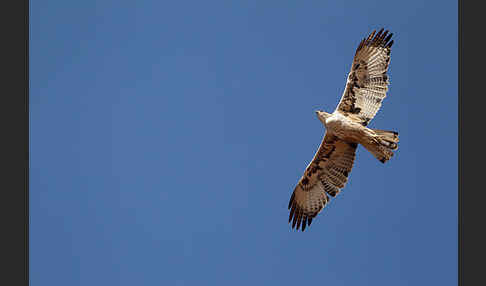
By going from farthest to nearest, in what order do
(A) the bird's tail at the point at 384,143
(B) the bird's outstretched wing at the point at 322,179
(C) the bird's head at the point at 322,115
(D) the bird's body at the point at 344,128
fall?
(B) the bird's outstretched wing at the point at 322,179 → (C) the bird's head at the point at 322,115 → (D) the bird's body at the point at 344,128 → (A) the bird's tail at the point at 384,143

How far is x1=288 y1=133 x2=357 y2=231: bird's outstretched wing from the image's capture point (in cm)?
1132

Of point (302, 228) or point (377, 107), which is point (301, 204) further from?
point (377, 107)

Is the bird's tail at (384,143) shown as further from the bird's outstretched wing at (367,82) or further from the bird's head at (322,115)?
the bird's head at (322,115)

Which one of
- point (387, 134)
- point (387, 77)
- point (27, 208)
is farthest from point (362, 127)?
point (27, 208)

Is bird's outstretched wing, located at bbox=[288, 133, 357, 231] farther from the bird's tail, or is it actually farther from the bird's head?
the bird's tail

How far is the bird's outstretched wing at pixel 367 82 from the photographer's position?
10.9m

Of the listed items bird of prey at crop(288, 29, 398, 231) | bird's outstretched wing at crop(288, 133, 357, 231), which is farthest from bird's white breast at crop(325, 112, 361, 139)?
bird's outstretched wing at crop(288, 133, 357, 231)

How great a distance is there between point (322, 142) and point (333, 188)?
3.18 feet

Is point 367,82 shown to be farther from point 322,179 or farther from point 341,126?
point 322,179

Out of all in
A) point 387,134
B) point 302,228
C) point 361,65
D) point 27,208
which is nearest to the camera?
point 27,208

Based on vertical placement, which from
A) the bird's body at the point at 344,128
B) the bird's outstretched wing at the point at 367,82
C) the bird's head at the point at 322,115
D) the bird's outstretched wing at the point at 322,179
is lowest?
the bird's outstretched wing at the point at 322,179

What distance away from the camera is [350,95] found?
11.0 meters

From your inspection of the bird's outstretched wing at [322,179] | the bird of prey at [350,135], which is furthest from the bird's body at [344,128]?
the bird's outstretched wing at [322,179]

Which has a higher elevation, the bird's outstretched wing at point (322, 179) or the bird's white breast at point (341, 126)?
the bird's white breast at point (341, 126)
